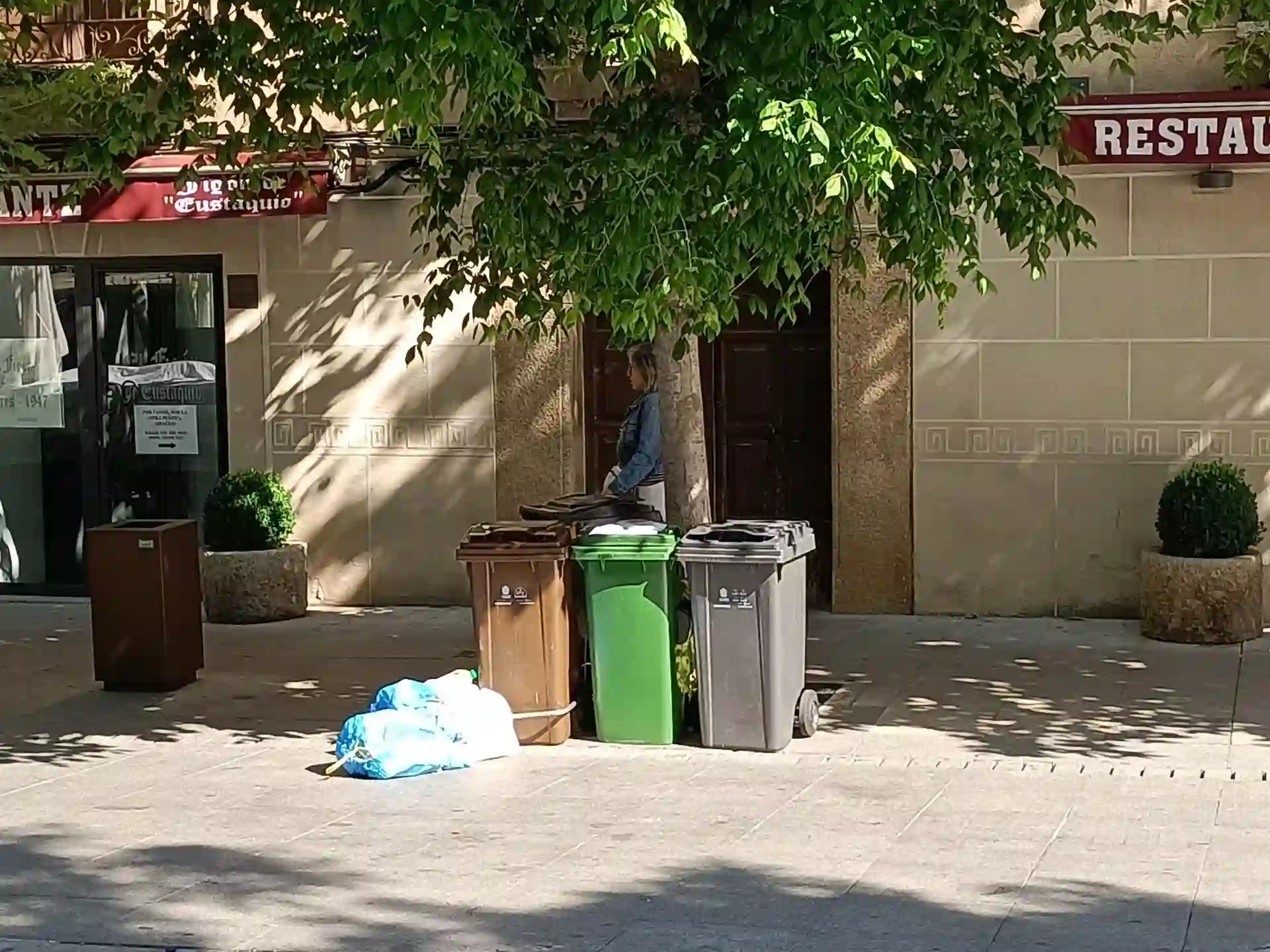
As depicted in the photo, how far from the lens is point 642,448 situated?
10547mm

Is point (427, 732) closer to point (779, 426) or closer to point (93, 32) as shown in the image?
point (779, 426)

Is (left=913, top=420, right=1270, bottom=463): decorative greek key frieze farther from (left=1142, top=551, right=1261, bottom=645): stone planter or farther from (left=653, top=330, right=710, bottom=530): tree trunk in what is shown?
(left=653, top=330, right=710, bottom=530): tree trunk

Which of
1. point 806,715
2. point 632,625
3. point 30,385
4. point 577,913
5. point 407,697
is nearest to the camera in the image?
point 577,913

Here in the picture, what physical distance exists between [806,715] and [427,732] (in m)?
1.80

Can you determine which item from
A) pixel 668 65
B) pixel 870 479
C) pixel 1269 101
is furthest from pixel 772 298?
pixel 668 65

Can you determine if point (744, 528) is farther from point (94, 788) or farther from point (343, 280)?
point (343, 280)

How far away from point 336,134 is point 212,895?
6.98 m

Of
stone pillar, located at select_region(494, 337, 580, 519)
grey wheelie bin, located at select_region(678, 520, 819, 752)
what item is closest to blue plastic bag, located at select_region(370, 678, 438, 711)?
grey wheelie bin, located at select_region(678, 520, 819, 752)

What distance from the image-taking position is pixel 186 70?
9.33 meters

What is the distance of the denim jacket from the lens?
10.5 meters

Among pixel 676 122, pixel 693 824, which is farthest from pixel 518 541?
pixel 676 122

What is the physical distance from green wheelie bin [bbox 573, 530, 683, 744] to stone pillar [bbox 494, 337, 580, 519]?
3791 millimetres

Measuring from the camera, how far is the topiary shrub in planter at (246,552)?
1217 centimetres

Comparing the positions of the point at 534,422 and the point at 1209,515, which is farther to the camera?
the point at 534,422
